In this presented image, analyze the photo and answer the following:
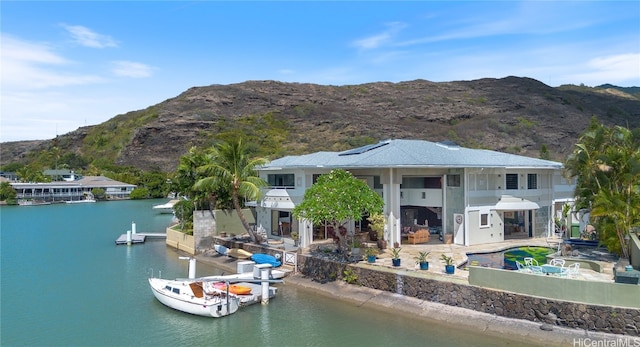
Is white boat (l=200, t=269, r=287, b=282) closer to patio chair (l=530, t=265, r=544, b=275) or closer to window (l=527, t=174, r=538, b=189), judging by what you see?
patio chair (l=530, t=265, r=544, b=275)

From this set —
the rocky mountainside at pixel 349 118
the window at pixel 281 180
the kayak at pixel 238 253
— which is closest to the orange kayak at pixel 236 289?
the kayak at pixel 238 253

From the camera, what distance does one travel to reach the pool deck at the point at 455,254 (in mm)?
19700

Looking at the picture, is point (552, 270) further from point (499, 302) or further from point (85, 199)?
point (85, 199)

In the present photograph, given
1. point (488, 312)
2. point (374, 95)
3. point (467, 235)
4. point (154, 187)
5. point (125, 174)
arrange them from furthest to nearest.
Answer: point (374, 95) → point (125, 174) → point (154, 187) → point (467, 235) → point (488, 312)

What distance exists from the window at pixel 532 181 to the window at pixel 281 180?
16.0 meters

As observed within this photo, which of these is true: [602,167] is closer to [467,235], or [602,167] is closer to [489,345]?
[467,235]

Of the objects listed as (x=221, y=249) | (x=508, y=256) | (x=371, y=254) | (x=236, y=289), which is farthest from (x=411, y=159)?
(x=221, y=249)

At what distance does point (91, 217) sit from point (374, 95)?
11387 cm

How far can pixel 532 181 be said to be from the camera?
29.2 metres

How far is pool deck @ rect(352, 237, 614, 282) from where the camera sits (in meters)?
19.7

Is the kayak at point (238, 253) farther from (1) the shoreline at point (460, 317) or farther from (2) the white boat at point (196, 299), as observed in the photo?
(2) the white boat at point (196, 299)

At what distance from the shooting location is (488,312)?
59.1ft

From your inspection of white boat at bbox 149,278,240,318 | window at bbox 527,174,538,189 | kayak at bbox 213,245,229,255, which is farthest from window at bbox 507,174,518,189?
kayak at bbox 213,245,229,255

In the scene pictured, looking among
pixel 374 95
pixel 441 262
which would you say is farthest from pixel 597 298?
pixel 374 95
